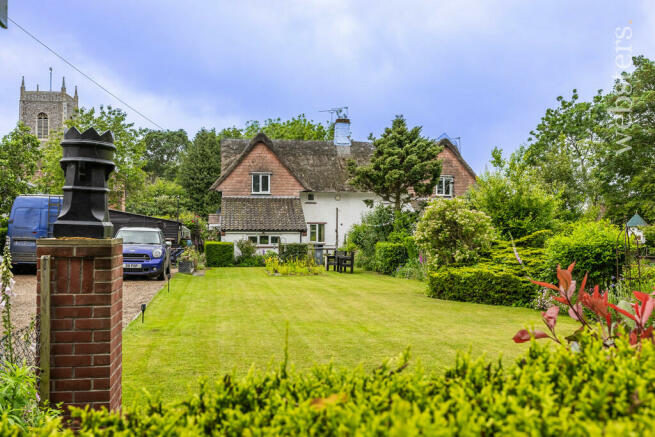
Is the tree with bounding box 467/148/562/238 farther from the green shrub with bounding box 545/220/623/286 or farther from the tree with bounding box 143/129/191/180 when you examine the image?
the tree with bounding box 143/129/191/180

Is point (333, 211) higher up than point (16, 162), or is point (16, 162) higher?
point (16, 162)

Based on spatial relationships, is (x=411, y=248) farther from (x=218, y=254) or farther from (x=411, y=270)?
(x=218, y=254)

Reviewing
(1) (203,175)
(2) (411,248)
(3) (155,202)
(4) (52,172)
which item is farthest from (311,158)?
(3) (155,202)

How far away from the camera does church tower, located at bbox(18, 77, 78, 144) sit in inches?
3137

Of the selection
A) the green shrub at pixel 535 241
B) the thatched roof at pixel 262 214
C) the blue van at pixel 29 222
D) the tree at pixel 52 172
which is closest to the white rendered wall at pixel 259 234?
the thatched roof at pixel 262 214

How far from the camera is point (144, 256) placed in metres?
16.9

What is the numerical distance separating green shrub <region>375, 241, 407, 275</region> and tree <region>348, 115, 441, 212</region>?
177 inches

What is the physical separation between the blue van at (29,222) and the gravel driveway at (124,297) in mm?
824

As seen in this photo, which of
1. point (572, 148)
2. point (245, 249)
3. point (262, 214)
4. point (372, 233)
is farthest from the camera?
point (572, 148)

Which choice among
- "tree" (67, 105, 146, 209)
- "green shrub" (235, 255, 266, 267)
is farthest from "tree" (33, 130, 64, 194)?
"green shrub" (235, 255, 266, 267)

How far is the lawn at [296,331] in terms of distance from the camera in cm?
618

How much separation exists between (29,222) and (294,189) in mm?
17053

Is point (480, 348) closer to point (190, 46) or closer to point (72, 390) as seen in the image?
point (72, 390)

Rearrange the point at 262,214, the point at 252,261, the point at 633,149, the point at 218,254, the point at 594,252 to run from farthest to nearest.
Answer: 1. the point at 262,214
2. the point at 633,149
3. the point at 252,261
4. the point at 218,254
5. the point at 594,252
